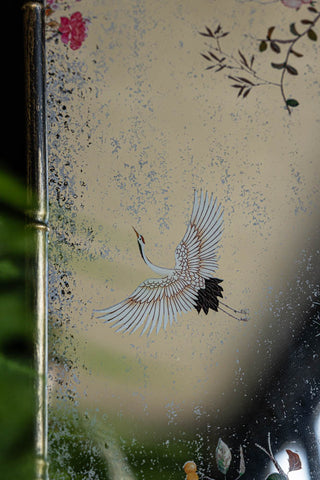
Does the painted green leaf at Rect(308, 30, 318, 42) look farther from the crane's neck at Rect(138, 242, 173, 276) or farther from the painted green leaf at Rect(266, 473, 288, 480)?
the painted green leaf at Rect(266, 473, 288, 480)

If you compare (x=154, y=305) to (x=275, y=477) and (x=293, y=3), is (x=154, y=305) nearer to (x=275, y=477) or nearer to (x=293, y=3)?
(x=275, y=477)

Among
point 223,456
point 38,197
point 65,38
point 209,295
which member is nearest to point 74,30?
point 65,38

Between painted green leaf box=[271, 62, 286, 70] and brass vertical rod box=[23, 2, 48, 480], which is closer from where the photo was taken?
brass vertical rod box=[23, 2, 48, 480]

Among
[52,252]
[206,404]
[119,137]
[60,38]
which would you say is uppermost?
[60,38]

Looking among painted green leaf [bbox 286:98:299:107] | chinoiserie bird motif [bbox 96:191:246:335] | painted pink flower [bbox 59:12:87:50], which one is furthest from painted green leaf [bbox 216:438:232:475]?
painted pink flower [bbox 59:12:87:50]

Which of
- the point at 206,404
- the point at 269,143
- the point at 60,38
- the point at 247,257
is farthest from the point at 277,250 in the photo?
the point at 60,38

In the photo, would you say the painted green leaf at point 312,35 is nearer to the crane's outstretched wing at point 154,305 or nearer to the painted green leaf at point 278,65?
the painted green leaf at point 278,65

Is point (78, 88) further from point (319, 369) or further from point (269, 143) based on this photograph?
point (319, 369)

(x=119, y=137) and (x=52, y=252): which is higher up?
(x=119, y=137)
